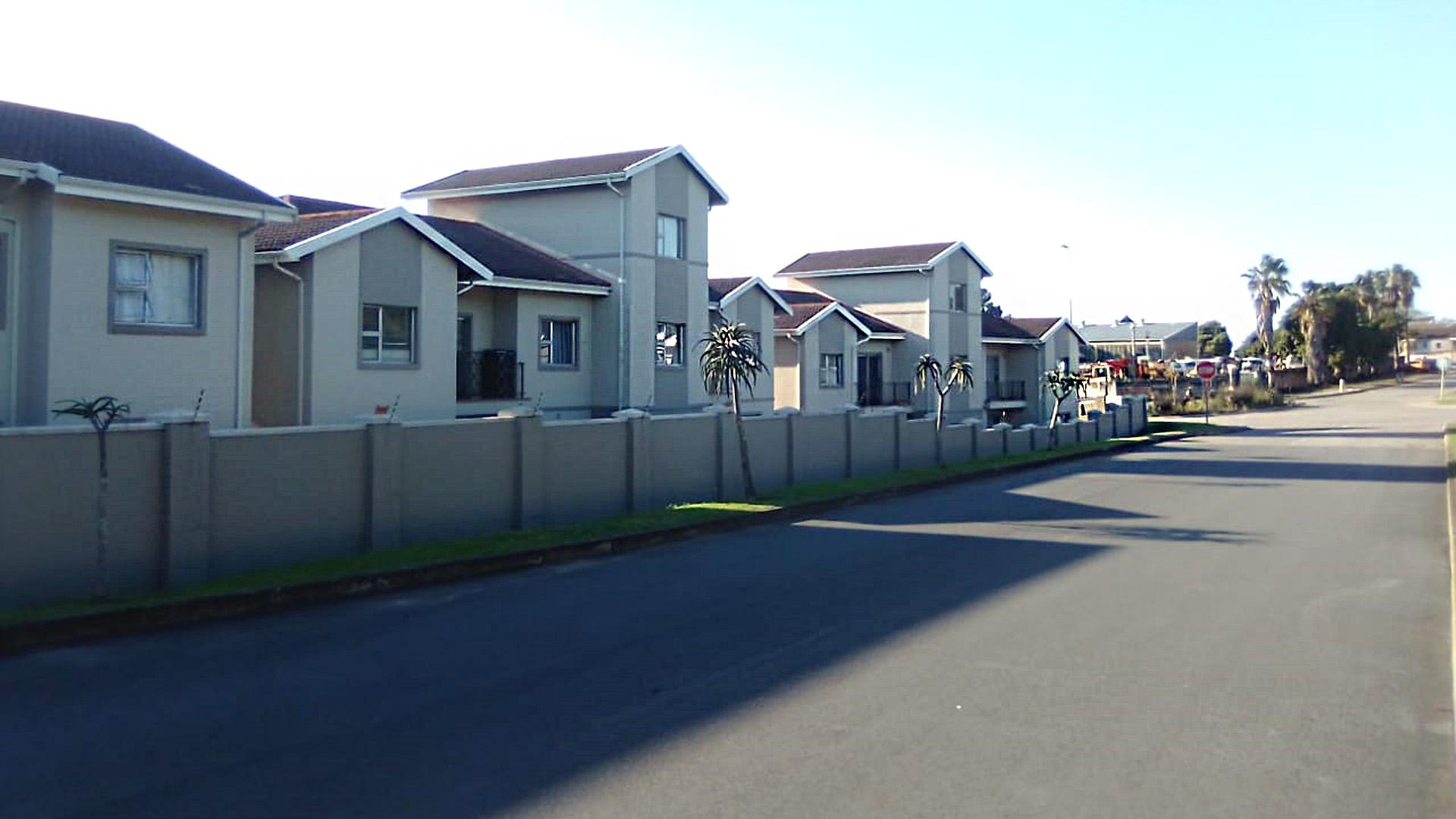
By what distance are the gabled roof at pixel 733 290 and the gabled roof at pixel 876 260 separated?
1136 centimetres

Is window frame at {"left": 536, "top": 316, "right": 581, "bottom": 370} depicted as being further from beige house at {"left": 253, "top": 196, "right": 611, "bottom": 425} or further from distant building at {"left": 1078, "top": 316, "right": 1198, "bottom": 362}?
distant building at {"left": 1078, "top": 316, "right": 1198, "bottom": 362}

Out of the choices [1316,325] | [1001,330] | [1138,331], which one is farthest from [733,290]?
[1138,331]

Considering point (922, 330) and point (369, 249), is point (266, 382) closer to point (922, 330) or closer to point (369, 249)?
point (369, 249)

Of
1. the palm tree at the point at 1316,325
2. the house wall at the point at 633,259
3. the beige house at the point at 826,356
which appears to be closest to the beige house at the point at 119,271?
the house wall at the point at 633,259

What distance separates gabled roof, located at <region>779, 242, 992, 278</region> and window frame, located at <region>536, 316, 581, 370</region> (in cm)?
2248

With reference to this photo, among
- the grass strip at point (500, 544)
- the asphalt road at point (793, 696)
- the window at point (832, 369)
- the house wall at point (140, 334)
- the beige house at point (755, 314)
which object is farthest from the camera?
the window at point (832, 369)

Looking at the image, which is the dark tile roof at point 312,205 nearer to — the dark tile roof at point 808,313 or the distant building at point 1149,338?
the dark tile roof at point 808,313

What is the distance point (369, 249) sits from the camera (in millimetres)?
22781

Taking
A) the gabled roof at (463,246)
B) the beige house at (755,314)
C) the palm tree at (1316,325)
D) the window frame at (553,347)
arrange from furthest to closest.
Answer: the palm tree at (1316,325), the beige house at (755,314), the window frame at (553,347), the gabled roof at (463,246)

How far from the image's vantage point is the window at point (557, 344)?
30.2m

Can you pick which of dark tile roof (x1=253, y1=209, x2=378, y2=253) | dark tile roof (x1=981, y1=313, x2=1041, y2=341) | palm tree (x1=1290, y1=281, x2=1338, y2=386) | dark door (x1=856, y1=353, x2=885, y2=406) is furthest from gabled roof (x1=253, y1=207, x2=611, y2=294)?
palm tree (x1=1290, y1=281, x2=1338, y2=386)

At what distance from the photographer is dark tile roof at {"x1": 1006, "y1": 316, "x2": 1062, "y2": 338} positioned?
60719 mm

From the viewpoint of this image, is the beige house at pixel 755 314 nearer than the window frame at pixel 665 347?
No

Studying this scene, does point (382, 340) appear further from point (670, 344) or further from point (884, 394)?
point (884, 394)
